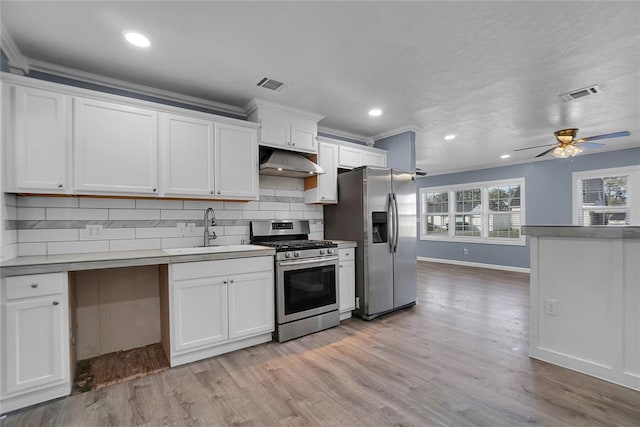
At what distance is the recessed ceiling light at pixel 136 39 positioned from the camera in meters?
2.10

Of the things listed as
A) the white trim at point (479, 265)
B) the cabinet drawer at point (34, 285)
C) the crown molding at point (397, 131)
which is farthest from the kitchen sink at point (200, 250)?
the white trim at point (479, 265)

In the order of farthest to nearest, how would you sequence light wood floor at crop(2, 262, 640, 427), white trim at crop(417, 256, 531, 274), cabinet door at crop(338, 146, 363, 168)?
white trim at crop(417, 256, 531, 274)
cabinet door at crop(338, 146, 363, 168)
light wood floor at crop(2, 262, 640, 427)

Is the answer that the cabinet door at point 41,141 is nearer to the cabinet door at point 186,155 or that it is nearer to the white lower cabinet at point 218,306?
the cabinet door at point 186,155

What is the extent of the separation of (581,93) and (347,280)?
129 inches

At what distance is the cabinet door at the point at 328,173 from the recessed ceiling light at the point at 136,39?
2089mm

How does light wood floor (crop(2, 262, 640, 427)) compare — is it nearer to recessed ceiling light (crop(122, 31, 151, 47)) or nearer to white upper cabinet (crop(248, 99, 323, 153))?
white upper cabinet (crop(248, 99, 323, 153))

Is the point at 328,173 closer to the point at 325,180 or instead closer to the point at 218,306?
the point at 325,180

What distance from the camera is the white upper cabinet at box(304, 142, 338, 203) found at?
12.5 feet

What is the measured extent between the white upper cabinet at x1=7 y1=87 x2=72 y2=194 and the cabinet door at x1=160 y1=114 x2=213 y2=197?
68 centimetres

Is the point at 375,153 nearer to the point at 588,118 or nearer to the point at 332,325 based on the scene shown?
the point at 332,325

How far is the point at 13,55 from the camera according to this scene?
2250 mm

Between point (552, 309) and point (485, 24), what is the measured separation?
2.35 m

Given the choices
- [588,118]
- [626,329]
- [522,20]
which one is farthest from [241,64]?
[588,118]

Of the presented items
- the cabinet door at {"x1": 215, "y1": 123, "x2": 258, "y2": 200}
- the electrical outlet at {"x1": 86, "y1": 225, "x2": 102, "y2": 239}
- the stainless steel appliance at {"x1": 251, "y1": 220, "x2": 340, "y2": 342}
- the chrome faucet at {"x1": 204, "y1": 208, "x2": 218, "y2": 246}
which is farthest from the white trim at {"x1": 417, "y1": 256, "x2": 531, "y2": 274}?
the electrical outlet at {"x1": 86, "y1": 225, "x2": 102, "y2": 239}
